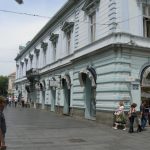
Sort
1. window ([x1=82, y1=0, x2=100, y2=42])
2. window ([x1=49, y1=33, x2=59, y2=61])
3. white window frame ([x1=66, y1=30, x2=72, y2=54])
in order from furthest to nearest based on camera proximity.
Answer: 1. window ([x1=49, y1=33, x2=59, y2=61])
2. white window frame ([x1=66, y1=30, x2=72, y2=54])
3. window ([x1=82, y1=0, x2=100, y2=42])

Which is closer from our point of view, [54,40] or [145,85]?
[145,85]

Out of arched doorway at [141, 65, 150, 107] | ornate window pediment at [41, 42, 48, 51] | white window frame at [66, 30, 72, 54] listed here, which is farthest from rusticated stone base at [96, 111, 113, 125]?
ornate window pediment at [41, 42, 48, 51]

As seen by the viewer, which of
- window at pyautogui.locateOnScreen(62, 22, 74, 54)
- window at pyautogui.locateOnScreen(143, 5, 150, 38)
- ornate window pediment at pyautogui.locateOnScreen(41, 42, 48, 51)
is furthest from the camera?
ornate window pediment at pyautogui.locateOnScreen(41, 42, 48, 51)

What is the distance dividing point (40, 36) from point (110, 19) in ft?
70.2

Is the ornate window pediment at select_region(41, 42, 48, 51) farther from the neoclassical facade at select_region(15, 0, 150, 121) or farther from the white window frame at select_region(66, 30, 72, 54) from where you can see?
the white window frame at select_region(66, 30, 72, 54)

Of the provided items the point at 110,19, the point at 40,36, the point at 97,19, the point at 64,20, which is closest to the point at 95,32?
the point at 97,19

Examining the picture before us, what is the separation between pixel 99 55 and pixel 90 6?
4.44 m

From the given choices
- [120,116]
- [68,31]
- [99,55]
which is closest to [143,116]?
[120,116]

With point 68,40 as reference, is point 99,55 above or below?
below

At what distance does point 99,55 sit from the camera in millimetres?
22141

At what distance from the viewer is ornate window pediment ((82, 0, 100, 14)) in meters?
23.4

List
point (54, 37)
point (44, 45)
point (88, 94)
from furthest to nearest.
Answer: point (44, 45) < point (54, 37) < point (88, 94)

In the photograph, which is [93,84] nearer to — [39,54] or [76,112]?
[76,112]

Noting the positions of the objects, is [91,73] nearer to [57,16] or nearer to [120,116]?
[120,116]
